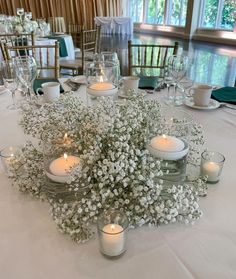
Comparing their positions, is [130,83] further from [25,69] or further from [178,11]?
[178,11]

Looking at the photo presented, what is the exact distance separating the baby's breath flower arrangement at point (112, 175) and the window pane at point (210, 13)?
9.69 m

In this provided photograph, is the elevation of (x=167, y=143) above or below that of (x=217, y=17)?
above

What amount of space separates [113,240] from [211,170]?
0.42m

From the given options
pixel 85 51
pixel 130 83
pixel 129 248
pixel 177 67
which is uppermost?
pixel 177 67

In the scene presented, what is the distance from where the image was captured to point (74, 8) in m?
9.85

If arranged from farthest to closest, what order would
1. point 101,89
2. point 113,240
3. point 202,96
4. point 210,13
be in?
point 210,13, point 202,96, point 101,89, point 113,240

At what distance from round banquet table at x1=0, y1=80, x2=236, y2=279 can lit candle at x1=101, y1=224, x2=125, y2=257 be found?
0.07 ft

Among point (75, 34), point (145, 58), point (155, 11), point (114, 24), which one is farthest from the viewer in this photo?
point (155, 11)

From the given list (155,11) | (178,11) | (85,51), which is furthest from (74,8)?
(85,51)

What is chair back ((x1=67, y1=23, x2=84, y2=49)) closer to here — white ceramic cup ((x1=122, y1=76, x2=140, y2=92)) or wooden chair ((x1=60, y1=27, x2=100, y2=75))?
wooden chair ((x1=60, y1=27, x2=100, y2=75))

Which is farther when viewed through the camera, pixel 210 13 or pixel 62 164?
pixel 210 13

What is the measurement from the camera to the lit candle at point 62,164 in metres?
0.75

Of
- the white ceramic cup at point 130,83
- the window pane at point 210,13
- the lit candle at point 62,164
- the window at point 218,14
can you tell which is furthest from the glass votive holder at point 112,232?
the window pane at point 210,13

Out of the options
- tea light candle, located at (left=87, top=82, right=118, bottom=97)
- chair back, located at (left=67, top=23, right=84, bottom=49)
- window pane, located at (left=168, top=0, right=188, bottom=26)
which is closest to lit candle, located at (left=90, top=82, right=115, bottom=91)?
tea light candle, located at (left=87, top=82, right=118, bottom=97)
